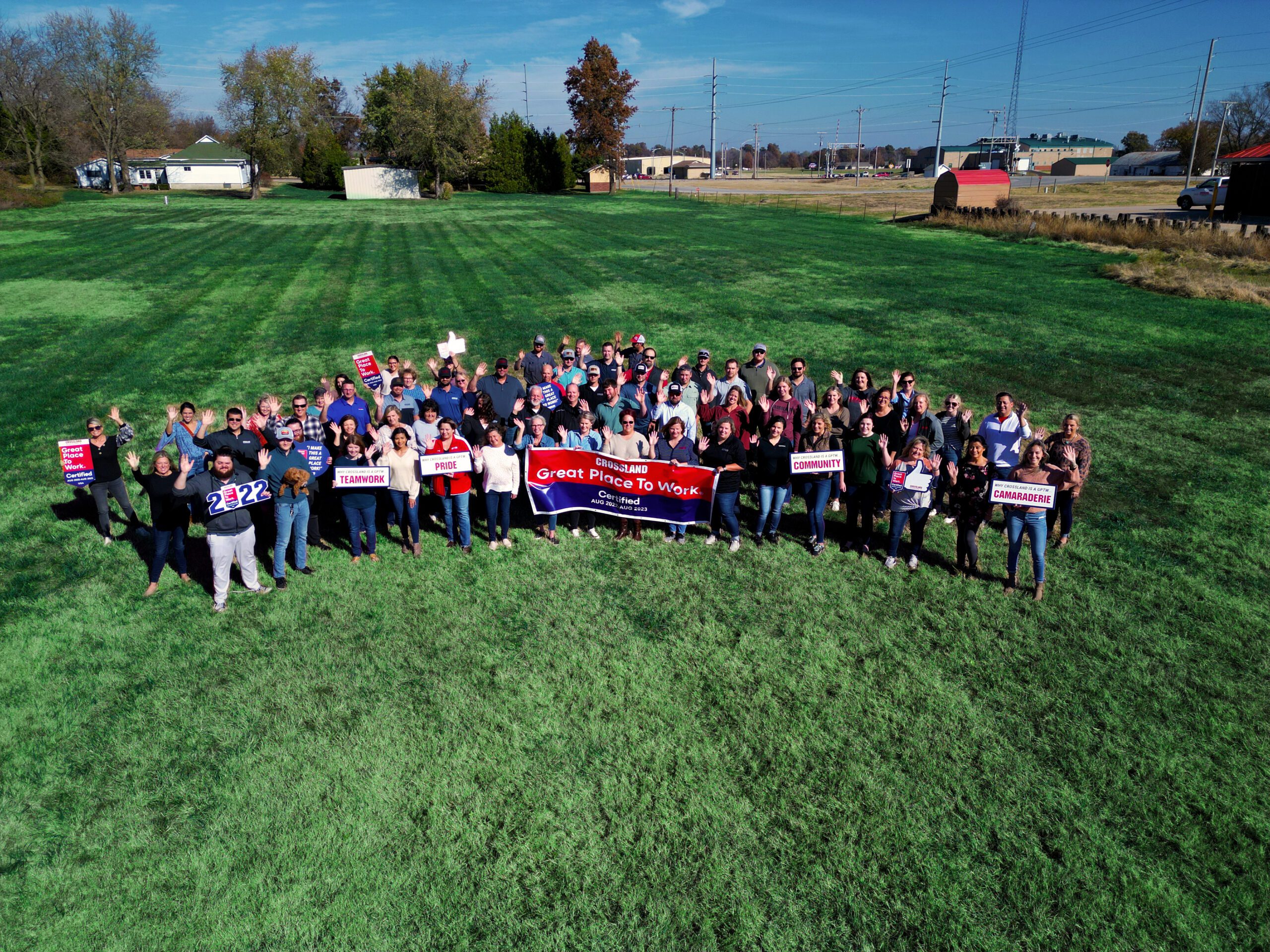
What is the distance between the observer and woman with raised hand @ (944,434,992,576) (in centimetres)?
936

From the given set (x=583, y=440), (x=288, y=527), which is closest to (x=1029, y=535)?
(x=583, y=440)

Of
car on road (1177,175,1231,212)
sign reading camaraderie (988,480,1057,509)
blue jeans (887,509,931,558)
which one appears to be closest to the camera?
sign reading camaraderie (988,480,1057,509)

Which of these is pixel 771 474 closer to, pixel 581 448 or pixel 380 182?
pixel 581 448

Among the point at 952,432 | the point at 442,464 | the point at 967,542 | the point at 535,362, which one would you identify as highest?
the point at 535,362

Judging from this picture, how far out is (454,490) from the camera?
1038 cm

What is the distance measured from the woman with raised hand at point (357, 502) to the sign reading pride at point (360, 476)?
1.9 inches

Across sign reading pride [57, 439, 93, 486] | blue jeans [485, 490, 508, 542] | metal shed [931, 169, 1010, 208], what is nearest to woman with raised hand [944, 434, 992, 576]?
blue jeans [485, 490, 508, 542]

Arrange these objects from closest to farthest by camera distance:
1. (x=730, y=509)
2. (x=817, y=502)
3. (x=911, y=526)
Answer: (x=911, y=526)
(x=817, y=502)
(x=730, y=509)

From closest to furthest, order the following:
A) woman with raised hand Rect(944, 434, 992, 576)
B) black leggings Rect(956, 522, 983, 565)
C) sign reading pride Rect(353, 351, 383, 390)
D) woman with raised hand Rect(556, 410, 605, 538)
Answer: woman with raised hand Rect(944, 434, 992, 576) < black leggings Rect(956, 522, 983, 565) < woman with raised hand Rect(556, 410, 605, 538) < sign reading pride Rect(353, 351, 383, 390)

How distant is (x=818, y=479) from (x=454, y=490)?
16.5ft

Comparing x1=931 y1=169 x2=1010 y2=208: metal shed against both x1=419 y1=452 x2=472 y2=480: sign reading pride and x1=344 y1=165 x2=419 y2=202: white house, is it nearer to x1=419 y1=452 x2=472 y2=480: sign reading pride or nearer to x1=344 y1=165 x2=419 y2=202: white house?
x1=344 y1=165 x2=419 y2=202: white house

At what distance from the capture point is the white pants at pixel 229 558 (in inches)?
351

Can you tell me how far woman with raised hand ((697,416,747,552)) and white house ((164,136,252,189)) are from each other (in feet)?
315

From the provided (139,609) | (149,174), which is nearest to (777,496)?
(139,609)
